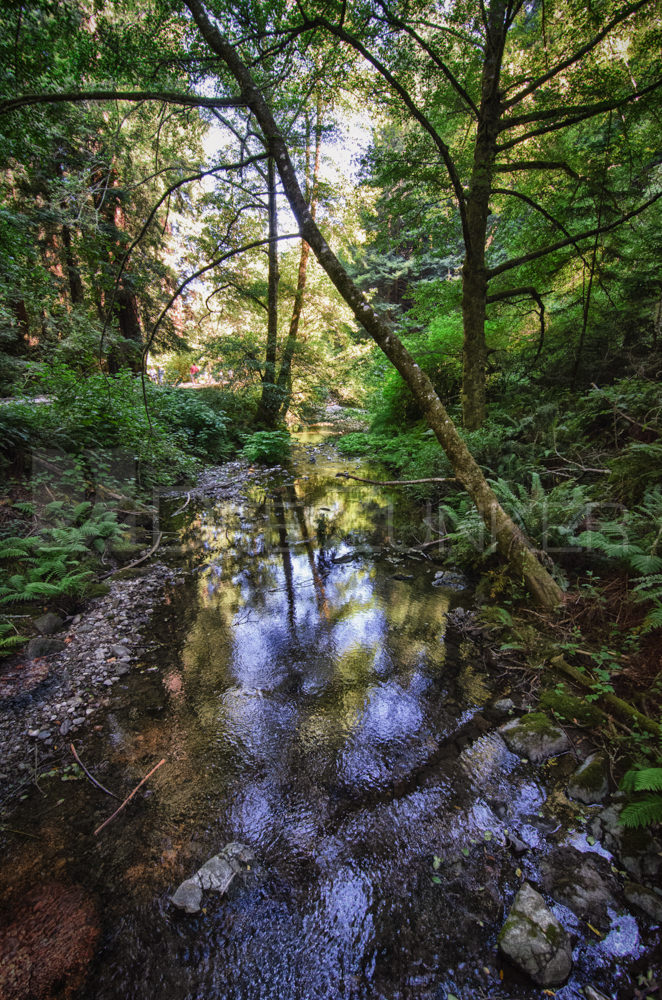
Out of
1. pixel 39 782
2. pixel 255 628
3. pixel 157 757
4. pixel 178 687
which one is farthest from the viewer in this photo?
pixel 255 628

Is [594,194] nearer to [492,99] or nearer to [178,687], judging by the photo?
[492,99]

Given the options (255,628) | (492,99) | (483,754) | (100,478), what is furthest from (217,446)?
(483,754)

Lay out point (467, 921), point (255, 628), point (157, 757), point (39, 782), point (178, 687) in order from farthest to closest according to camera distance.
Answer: point (255, 628)
point (178, 687)
point (157, 757)
point (39, 782)
point (467, 921)

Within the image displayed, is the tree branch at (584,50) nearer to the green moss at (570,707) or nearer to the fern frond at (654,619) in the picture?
the fern frond at (654,619)

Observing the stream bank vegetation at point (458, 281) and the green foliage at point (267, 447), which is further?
the green foliage at point (267, 447)

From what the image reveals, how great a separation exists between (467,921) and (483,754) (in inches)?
42.1

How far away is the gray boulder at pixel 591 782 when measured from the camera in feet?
7.98

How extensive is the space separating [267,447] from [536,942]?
Result: 41.1ft

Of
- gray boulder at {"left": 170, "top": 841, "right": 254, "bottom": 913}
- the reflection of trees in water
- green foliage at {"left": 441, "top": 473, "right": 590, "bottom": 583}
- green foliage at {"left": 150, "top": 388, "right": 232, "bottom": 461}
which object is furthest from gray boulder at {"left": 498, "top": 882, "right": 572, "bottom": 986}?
green foliage at {"left": 150, "top": 388, "right": 232, "bottom": 461}

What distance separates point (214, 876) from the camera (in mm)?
2176

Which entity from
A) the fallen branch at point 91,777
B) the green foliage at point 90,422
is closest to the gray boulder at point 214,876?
the fallen branch at point 91,777

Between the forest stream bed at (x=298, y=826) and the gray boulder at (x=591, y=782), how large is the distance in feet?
0.18

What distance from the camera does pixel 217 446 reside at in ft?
43.9

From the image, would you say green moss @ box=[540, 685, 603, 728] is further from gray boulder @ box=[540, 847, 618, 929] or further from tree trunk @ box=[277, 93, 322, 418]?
tree trunk @ box=[277, 93, 322, 418]
